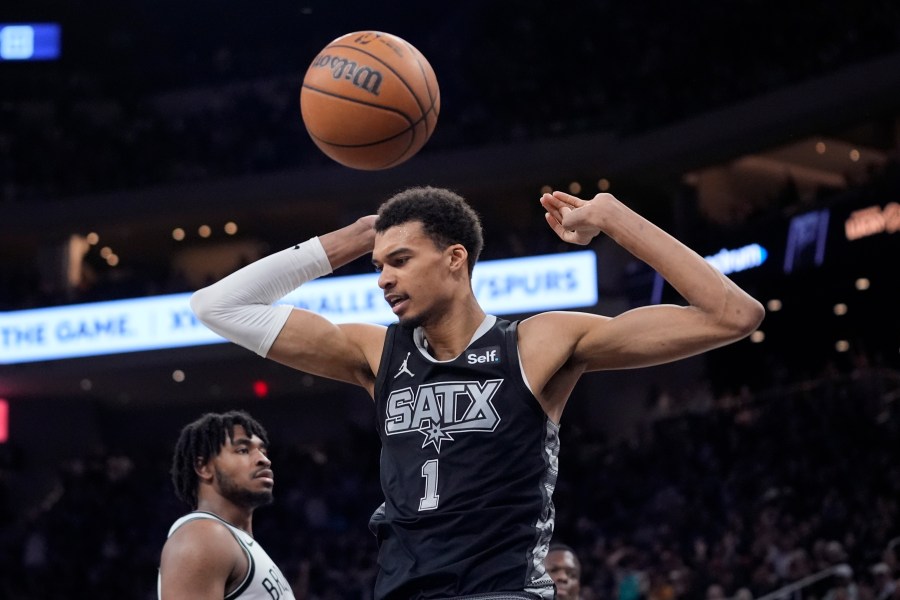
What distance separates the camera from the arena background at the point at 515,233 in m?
14.0

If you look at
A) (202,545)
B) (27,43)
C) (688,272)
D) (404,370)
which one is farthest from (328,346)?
(27,43)

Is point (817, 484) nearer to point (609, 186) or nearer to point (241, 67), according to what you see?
point (609, 186)

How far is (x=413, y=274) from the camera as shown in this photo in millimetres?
2822

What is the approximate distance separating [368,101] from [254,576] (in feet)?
5.39

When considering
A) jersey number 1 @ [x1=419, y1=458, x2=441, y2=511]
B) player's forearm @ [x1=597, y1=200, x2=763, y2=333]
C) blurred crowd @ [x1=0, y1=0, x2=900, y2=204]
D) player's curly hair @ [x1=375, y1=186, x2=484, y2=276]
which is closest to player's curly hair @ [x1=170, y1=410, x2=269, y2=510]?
player's curly hair @ [x1=375, y1=186, x2=484, y2=276]

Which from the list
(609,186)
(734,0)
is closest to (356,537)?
(609,186)

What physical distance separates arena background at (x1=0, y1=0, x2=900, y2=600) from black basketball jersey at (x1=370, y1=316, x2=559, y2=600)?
9059 mm

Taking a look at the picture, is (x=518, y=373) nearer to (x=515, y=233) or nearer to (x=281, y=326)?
(x=281, y=326)

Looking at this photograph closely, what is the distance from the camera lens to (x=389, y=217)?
2896mm

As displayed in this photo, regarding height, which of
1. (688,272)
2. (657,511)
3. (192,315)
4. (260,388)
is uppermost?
(192,315)

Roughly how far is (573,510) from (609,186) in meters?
7.79

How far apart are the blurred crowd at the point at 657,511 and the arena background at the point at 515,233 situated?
48mm

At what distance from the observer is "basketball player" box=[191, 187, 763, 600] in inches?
103

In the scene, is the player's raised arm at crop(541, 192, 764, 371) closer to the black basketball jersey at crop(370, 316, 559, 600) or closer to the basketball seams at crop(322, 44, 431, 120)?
the black basketball jersey at crop(370, 316, 559, 600)
